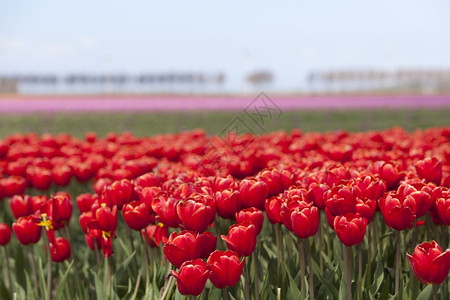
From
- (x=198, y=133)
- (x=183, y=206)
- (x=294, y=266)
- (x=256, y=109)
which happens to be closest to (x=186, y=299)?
(x=183, y=206)

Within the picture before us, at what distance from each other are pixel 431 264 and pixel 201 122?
18.5 meters

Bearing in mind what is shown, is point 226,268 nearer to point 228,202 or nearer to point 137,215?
point 228,202

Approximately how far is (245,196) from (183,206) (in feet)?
1.52

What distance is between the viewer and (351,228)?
8.21 feet

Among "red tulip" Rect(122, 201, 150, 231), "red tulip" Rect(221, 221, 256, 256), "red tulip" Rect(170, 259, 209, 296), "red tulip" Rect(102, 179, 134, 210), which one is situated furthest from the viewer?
"red tulip" Rect(102, 179, 134, 210)

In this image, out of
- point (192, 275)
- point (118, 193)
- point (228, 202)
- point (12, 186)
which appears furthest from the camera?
point (12, 186)

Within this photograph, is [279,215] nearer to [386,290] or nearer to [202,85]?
[386,290]

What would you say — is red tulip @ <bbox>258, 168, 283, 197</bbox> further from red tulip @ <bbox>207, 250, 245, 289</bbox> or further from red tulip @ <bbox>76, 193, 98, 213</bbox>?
red tulip @ <bbox>76, 193, 98, 213</bbox>

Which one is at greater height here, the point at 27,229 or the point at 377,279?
the point at 27,229

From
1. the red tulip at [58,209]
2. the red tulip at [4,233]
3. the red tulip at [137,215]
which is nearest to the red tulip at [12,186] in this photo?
the red tulip at [4,233]

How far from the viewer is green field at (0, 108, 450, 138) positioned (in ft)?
59.6

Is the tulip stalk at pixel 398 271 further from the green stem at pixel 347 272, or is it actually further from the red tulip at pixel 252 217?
the red tulip at pixel 252 217

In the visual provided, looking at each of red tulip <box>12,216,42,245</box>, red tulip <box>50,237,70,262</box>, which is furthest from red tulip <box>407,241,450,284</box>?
red tulip <box>12,216,42,245</box>

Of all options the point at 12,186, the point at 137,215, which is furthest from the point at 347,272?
the point at 12,186
